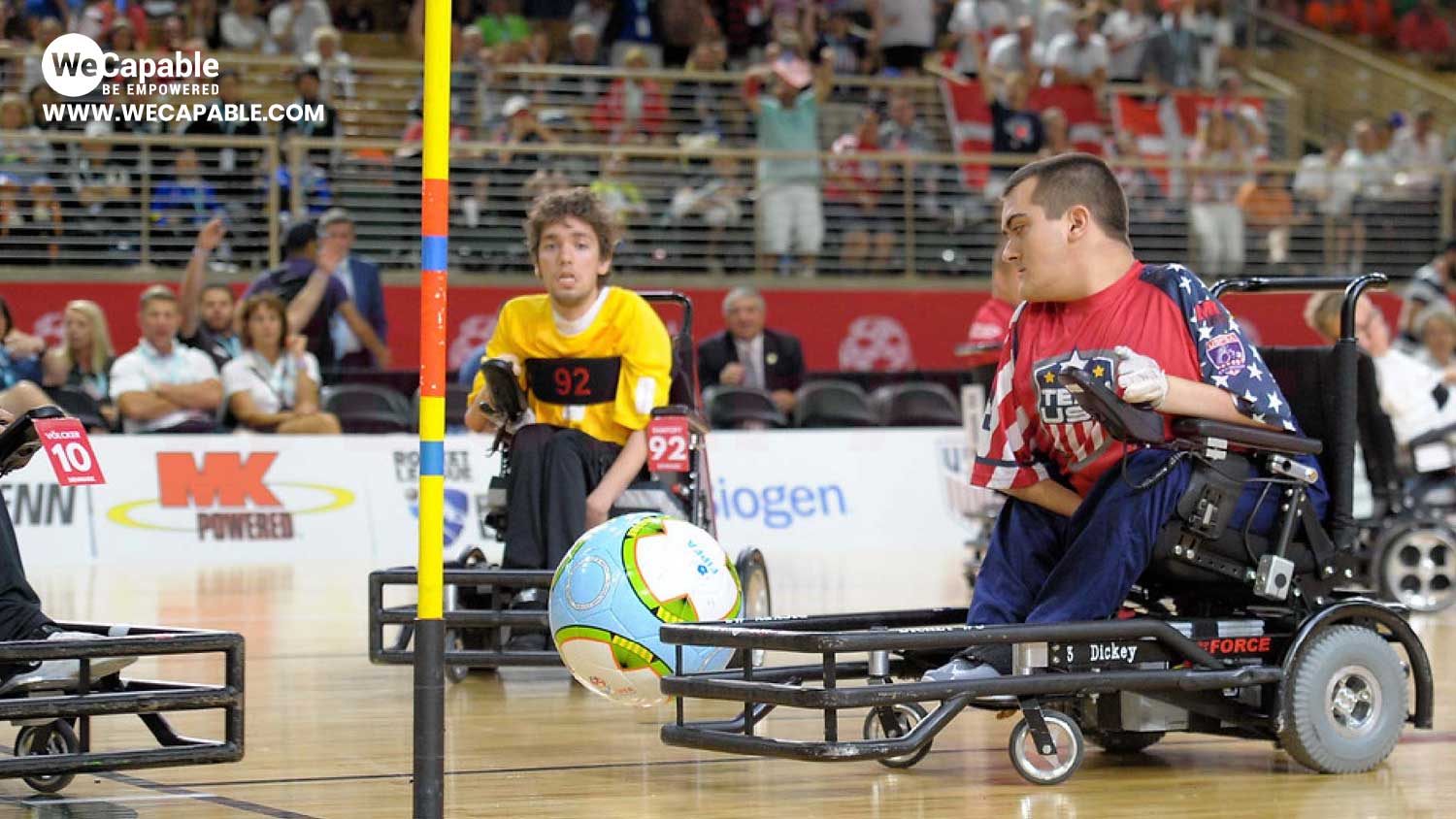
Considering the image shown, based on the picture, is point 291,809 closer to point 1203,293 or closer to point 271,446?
point 1203,293

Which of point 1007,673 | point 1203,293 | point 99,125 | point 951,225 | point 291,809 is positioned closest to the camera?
point 291,809

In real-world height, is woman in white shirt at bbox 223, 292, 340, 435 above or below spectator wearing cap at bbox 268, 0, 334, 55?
below

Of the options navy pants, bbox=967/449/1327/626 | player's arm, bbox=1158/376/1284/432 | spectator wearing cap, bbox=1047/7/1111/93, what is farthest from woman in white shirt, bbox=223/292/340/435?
spectator wearing cap, bbox=1047/7/1111/93

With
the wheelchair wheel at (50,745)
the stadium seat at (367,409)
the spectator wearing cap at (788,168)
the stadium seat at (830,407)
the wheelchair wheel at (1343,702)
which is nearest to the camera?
the wheelchair wheel at (50,745)

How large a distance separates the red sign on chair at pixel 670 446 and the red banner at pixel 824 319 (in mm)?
8311

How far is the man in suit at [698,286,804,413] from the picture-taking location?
46.8 ft

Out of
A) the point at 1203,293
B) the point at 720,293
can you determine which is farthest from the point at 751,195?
the point at 1203,293

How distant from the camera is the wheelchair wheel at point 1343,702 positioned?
5082 mm

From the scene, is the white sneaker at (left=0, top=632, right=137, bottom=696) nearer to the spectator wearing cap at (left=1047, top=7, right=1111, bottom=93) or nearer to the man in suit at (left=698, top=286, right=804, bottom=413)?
the man in suit at (left=698, top=286, right=804, bottom=413)

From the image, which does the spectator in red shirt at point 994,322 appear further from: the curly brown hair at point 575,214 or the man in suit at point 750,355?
the man in suit at point 750,355

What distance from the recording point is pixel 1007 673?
4.88 meters

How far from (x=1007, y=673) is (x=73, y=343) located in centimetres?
933

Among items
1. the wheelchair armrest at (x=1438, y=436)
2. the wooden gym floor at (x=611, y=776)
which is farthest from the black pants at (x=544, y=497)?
the wheelchair armrest at (x=1438, y=436)

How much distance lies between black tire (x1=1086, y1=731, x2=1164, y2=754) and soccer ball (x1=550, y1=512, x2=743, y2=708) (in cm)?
104
